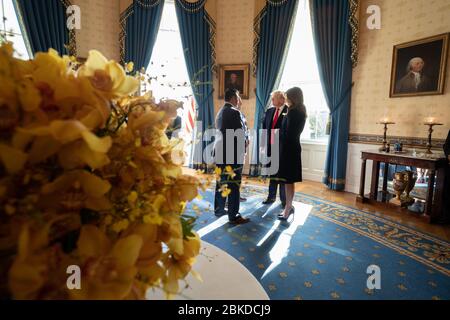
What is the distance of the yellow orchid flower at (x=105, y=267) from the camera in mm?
382

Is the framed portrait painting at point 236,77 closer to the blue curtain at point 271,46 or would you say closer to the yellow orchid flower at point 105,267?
the blue curtain at point 271,46

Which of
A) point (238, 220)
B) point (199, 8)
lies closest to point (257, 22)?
point (199, 8)

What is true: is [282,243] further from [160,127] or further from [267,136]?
[160,127]

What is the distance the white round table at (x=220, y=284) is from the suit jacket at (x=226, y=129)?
6.87ft

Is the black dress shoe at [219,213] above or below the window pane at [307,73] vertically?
below

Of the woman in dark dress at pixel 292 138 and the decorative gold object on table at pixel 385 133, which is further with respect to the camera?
the decorative gold object on table at pixel 385 133

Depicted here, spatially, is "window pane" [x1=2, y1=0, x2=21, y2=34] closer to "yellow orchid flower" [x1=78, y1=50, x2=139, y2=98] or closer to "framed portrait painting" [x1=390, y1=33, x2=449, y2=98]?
"yellow orchid flower" [x1=78, y1=50, x2=139, y2=98]

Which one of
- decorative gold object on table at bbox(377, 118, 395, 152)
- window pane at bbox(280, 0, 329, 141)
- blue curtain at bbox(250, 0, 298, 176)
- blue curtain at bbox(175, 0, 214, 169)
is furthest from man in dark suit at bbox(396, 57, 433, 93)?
blue curtain at bbox(175, 0, 214, 169)

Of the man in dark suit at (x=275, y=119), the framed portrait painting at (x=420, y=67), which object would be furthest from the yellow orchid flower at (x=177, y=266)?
the framed portrait painting at (x=420, y=67)

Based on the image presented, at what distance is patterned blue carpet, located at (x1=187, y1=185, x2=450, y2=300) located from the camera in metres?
2.03

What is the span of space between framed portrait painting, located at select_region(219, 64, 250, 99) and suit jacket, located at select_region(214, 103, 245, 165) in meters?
2.87

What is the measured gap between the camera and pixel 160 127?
0.53m
